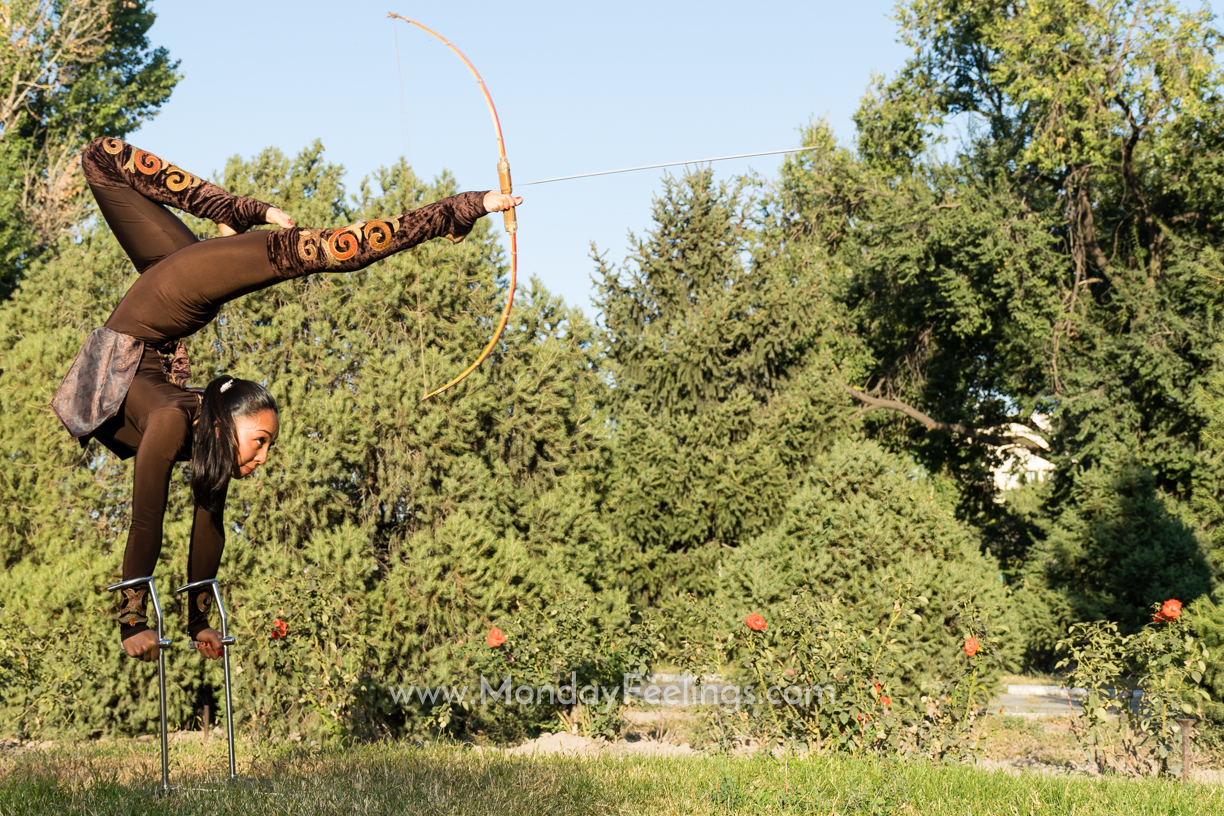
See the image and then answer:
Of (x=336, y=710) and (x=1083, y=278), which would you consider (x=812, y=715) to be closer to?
(x=336, y=710)

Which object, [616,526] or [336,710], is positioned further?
[616,526]

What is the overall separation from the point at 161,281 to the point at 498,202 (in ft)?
4.37

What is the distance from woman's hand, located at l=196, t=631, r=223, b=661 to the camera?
4215 millimetres

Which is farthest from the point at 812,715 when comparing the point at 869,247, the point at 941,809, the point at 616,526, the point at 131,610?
the point at 869,247

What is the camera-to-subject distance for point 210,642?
421 cm

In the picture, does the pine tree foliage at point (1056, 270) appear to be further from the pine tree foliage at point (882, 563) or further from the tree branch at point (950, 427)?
the pine tree foliage at point (882, 563)

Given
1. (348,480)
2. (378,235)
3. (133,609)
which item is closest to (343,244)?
(378,235)

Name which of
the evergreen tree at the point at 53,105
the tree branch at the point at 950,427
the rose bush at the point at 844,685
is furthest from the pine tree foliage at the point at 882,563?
the evergreen tree at the point at 53,105

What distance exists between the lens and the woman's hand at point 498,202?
152 inches

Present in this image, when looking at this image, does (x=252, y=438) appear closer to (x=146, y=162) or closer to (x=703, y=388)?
(x=146, y=162)

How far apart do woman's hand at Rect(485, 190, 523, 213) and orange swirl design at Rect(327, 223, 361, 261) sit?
0.50m

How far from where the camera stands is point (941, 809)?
16.1ft

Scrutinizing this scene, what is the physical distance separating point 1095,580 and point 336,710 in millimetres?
13504

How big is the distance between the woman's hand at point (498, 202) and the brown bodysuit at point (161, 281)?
1.4 inches
